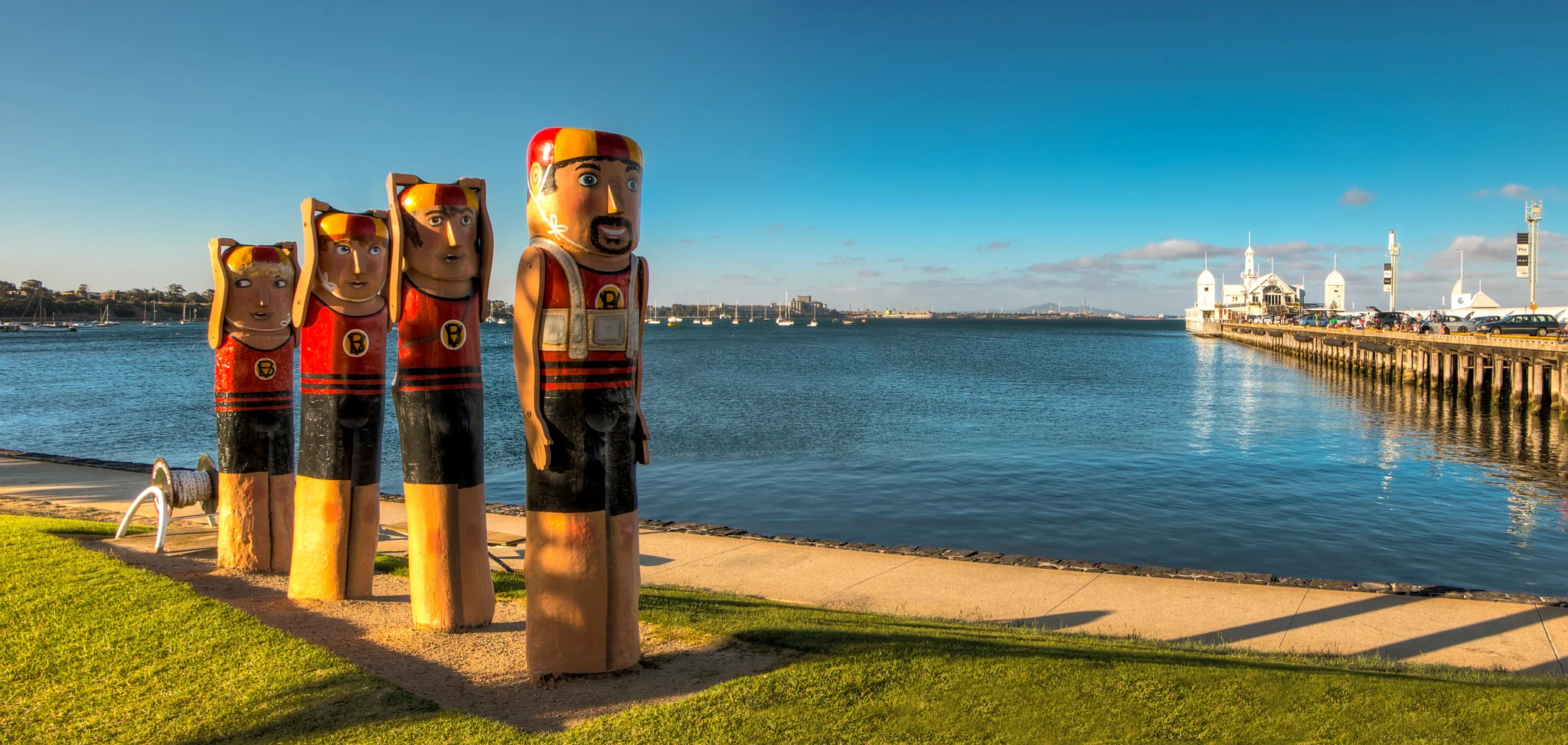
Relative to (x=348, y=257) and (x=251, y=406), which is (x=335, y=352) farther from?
(x=251, y=406)

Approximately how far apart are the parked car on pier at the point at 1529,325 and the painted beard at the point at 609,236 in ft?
161

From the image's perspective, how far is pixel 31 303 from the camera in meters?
159

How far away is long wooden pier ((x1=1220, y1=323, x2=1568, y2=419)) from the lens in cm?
3228

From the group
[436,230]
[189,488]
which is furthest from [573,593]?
[189,488]

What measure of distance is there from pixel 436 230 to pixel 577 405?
226 cm

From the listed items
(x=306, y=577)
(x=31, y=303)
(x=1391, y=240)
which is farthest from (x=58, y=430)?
(x=31, y=303)

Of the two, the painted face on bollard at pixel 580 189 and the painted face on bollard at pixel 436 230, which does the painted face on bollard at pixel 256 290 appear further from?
the painted face on bollard at pixel 580 189

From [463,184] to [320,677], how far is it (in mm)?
3923

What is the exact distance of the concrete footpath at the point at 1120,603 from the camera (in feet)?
28.3

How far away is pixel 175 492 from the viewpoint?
31.8 ft

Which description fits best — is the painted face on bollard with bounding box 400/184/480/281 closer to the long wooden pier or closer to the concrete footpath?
the concrete footpath

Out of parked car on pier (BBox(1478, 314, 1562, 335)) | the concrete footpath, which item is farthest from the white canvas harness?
parked car on pier (BBox(1478, 314, 1562, 335))

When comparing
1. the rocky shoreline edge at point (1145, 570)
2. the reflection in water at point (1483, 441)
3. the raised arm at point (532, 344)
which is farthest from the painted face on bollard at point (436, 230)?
the reflection in water at point (1483, 441)

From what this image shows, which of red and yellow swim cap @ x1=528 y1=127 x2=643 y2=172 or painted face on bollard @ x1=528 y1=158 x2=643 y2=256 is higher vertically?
red and yellow swim cap @ x1=528 y1=127 x2=643 y2=172
